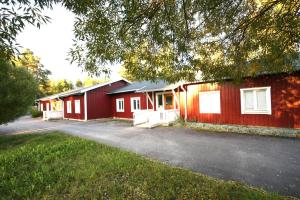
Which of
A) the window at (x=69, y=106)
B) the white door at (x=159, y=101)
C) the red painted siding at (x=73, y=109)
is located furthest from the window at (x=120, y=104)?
the window at (x=69, y=106)

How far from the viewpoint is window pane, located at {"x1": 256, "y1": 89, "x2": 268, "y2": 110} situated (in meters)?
11.0

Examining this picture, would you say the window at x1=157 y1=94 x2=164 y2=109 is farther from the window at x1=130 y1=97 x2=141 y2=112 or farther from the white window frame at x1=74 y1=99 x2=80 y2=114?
the white window frame at x1=74 y1=99 x2=80 y2=114

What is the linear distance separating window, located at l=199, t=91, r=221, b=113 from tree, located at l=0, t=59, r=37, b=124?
36.3 feet

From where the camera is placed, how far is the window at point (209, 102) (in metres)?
12.9

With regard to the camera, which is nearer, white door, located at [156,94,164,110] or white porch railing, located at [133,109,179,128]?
white porch railing, located at [133,109,179,128]

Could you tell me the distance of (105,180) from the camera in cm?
507

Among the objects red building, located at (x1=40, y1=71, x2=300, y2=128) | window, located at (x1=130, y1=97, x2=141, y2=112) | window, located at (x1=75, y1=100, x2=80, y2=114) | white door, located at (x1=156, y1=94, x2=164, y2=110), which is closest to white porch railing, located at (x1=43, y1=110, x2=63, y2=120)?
window, located at (x1=75, y1=100, x2=80, y2=114)

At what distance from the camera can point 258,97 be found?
11.2m

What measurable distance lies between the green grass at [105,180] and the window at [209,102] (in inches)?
303

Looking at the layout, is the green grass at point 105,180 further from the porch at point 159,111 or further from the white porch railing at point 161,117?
the porch at point 159,111

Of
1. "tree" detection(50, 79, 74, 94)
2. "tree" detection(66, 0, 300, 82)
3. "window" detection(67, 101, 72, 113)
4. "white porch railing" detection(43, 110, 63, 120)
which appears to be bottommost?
"white porch railing" detection(43, 110, 63, 120)

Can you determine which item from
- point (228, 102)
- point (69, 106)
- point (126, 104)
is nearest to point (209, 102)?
point (228, 102)

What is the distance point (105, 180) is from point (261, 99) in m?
9.46

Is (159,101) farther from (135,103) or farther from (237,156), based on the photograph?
(237,156)
